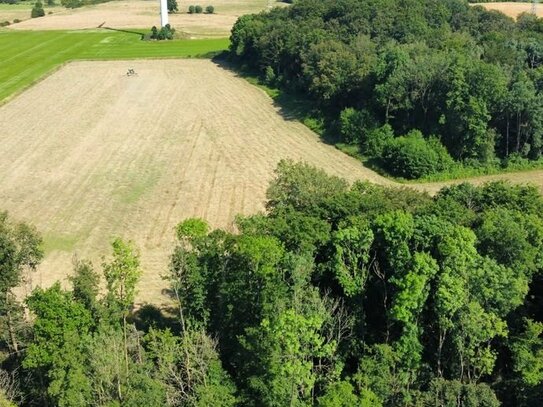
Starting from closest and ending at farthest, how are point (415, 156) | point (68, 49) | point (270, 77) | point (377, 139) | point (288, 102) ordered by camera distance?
1. point (415, 156)
2. point (377, 139)
3. point (288, 102)
4. point (270, 77)
5. point (68, 49)

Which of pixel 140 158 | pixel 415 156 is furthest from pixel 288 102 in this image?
pixel 415 156

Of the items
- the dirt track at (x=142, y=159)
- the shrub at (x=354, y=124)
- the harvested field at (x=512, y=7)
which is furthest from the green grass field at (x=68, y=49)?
the harvested field at (x=512, y=7)

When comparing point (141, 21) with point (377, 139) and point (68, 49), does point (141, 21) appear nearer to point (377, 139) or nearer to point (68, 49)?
point (68, 49)

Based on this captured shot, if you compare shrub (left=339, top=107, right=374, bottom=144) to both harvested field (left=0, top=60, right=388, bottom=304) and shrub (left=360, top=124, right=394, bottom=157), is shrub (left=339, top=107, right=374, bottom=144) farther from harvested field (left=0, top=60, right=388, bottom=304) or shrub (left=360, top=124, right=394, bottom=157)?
harvested field (left=0, top=60, right=388, bottom=304)

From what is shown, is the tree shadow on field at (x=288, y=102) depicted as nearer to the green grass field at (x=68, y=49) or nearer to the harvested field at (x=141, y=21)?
the green grass field at (x=68, y=49)

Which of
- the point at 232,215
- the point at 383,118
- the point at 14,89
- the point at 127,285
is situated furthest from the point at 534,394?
the point at 14,89

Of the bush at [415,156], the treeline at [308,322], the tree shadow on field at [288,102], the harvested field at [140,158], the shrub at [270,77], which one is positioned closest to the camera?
the treeline at [308,322]
